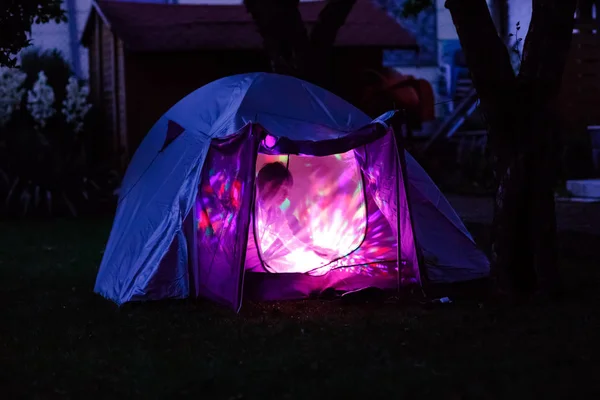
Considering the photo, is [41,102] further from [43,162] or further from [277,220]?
[277,220]

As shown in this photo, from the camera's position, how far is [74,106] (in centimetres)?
1512

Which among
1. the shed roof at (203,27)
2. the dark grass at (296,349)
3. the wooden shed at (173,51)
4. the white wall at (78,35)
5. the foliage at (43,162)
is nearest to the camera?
the dark grass at (296,349)

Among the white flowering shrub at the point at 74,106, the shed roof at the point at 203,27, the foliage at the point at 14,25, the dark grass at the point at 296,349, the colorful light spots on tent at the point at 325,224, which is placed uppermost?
the shed roof at the point at 203,27

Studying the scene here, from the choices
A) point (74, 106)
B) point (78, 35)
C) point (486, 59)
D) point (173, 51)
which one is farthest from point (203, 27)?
point (486, 59)

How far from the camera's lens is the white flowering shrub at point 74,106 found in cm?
1476

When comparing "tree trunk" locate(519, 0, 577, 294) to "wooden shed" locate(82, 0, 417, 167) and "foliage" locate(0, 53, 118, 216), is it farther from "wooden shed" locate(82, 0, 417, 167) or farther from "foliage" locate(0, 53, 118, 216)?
"wooden shed" locate(82, 0, 417, 167)

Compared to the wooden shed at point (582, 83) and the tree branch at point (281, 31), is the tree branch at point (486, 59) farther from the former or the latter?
the wooden shed at point (582, 83)

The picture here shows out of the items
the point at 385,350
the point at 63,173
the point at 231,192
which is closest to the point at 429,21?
the point at 63,173

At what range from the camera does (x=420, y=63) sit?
2041 centimetres

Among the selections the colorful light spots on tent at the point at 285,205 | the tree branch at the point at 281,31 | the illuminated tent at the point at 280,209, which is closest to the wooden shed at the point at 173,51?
the tree branch at the point at 281,31

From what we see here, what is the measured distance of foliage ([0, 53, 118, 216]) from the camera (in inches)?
531

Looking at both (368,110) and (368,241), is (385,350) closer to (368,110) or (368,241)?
(368,241)

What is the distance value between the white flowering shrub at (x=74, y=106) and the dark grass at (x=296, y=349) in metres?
7.36

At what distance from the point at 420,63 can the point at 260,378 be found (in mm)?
16067
